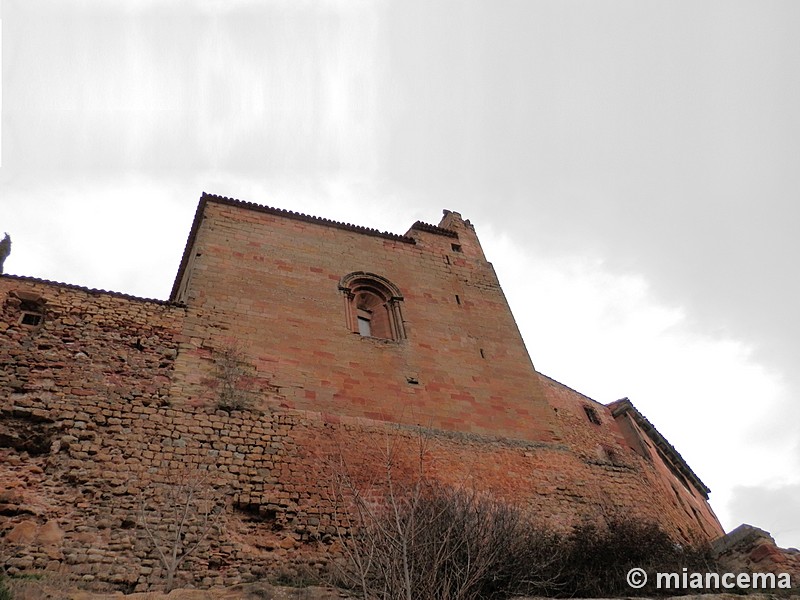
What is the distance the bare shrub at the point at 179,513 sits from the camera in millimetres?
7914

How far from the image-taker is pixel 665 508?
13422 millimetres

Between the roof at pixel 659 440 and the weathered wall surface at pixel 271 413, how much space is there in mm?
1379

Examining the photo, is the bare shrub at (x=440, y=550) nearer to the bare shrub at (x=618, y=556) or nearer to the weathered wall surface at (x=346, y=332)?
the bare shrub at (x=618, y=556)

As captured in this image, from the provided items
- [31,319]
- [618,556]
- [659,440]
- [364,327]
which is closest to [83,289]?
[31,319]

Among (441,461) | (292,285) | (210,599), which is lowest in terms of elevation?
(210,599)

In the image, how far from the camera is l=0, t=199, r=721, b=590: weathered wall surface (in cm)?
823

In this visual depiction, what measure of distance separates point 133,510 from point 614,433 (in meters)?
11.2

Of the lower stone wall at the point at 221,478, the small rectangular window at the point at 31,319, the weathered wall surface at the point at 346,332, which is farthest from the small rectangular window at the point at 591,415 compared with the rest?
the small rectangular window at the point at 31,319

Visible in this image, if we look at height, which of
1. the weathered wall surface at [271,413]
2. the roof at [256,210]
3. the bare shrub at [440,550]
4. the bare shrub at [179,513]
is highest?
the roof at [256,210]

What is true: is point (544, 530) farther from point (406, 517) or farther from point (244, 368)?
point (244, 368)

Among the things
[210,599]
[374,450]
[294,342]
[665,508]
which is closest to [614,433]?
[665,508]

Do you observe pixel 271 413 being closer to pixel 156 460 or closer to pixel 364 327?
pixel 156 460

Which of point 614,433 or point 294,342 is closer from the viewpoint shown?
point 294,342

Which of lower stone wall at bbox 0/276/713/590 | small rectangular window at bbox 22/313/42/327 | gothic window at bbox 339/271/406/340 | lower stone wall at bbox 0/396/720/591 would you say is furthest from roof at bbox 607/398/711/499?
small rectangular window at bbox 22/313/42/327
